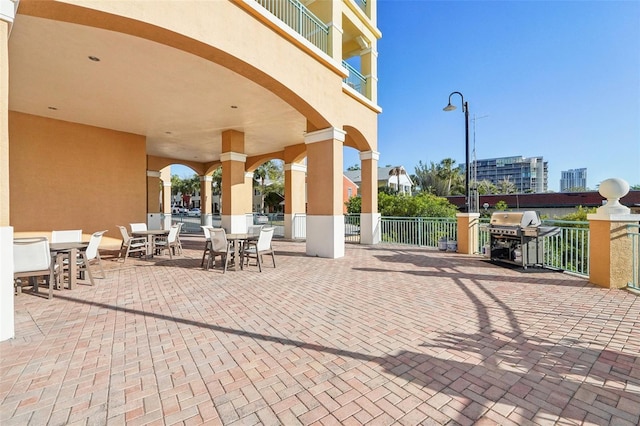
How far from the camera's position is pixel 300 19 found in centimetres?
773

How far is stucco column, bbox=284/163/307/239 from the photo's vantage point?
14359 mm

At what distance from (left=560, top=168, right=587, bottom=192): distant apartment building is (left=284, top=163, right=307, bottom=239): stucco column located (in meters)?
136

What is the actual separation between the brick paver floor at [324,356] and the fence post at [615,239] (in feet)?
1.32

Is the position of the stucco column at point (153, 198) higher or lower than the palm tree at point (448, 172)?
lower

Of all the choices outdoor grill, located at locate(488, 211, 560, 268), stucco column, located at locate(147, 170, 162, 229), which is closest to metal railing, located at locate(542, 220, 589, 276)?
outdoor grill, located at locate(488, 211, 560, 268)

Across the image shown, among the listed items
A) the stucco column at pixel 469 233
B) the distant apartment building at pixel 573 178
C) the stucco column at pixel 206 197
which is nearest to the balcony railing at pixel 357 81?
the stucco column at pixel 469 233

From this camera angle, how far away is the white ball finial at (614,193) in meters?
5.11

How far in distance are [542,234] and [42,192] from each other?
1413 centimetres

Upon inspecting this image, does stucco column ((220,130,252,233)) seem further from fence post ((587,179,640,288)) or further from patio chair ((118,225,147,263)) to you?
fence post ((587,179,640,288))

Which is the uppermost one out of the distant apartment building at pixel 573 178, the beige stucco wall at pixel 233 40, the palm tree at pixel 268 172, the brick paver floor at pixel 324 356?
the distant apartment building at pixel 573 178

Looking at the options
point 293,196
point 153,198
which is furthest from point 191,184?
point 293,196

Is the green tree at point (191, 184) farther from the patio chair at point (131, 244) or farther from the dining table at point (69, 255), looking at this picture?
the dining table at point (69, 255)

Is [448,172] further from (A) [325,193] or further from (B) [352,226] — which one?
(A) [325,193]

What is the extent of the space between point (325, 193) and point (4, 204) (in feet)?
21.3
